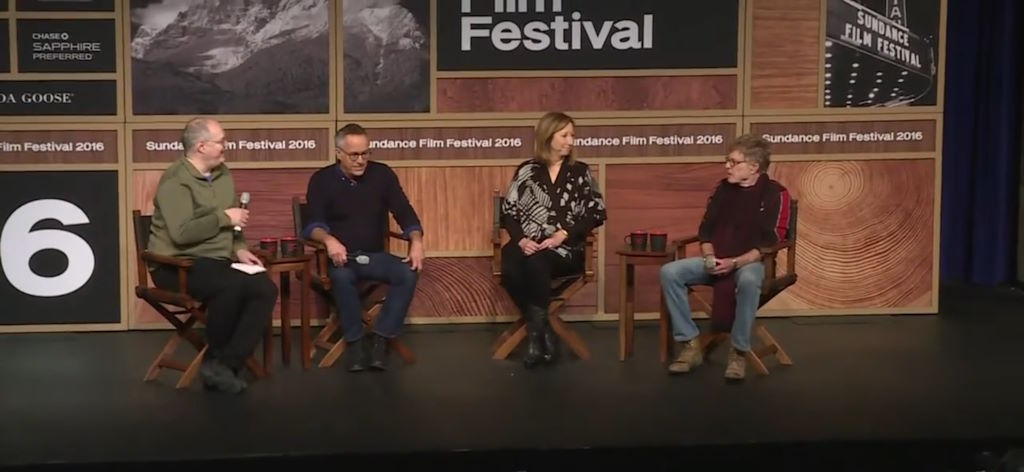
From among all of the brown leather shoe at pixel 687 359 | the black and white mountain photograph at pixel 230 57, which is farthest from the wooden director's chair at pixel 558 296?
the black and white mountain photograph at pixel 230 57

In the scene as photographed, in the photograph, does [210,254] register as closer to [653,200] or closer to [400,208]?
[400,208]

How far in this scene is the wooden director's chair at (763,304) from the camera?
5160 mm

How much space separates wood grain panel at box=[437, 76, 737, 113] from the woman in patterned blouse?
0.60 m

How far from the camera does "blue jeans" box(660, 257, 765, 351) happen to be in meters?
5.07

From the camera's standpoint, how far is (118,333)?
6.07 m

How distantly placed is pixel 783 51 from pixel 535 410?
2.59 meters

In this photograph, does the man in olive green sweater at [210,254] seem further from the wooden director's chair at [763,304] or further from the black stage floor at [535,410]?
the wooden director's chair at [763,304]

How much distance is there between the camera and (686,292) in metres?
5.27

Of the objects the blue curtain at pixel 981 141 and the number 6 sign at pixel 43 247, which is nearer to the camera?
the number 6 sign at pixel 43 247

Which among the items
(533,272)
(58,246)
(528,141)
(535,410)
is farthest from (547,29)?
(58,246)

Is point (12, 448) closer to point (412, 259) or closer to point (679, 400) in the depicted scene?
point (412, 259)

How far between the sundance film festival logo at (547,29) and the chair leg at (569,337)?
144 cm

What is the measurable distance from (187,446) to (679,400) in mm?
1783

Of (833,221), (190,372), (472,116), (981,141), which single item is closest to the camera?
(190,372)
